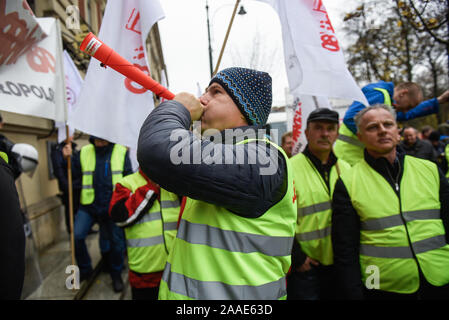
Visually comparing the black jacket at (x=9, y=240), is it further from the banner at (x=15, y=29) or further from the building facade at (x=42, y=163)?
the building facade at (x=42, y=163)

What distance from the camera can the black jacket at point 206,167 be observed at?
2.92ft

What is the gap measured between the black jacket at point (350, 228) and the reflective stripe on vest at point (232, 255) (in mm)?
941

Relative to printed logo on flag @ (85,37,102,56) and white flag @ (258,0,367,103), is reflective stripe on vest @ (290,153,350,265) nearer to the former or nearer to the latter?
white flag @ (258,0,367,103)

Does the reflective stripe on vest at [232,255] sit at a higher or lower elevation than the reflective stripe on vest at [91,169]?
lower

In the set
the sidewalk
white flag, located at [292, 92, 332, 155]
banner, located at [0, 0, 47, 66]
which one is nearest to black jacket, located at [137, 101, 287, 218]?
banner, located at [0, 0, 47, 66]

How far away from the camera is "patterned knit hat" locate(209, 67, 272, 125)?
1.21 meters

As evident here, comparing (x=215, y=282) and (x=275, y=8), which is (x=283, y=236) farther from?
(x=275, y=8)

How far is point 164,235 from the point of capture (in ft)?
6.24

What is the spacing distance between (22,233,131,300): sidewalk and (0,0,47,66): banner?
2204 millimetres

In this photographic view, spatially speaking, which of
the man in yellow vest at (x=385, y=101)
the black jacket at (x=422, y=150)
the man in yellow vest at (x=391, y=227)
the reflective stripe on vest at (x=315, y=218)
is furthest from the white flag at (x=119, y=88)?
the black jacket at (x=422, y=150)

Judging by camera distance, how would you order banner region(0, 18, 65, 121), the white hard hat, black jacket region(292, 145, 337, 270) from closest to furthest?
1. banner region(0, 18, 65, 121)
2. black jacket region(292, 145, 337, 270)
3. the white hard hat

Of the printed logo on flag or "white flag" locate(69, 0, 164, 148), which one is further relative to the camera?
"white flag" locate(69, 0, 164, 148)
